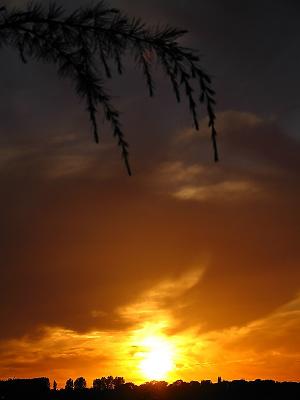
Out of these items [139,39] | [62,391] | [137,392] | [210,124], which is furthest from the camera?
[137,392]

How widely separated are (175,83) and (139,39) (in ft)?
1.28

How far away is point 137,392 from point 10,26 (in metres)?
202

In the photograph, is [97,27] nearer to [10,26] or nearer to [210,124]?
[10,26]

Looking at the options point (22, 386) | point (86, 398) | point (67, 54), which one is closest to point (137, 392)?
point (86, 398)

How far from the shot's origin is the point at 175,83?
438 centimetres

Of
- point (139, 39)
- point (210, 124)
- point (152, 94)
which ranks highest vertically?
point (139, 39)

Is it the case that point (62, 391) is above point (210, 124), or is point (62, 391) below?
above

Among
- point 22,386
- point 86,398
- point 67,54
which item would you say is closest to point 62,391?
point 86,398

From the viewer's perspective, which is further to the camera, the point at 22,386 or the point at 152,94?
the point at 22,386

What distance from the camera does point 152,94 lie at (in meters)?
4.43

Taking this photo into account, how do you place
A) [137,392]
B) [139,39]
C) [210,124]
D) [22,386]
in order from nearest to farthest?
[210,124]
[139,39]
[22,386]
[137,392]

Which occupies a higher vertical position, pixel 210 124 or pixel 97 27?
pixel 97 27

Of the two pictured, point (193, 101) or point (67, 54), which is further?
point (67, 54)

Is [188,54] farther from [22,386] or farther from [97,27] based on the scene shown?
[22,386]
